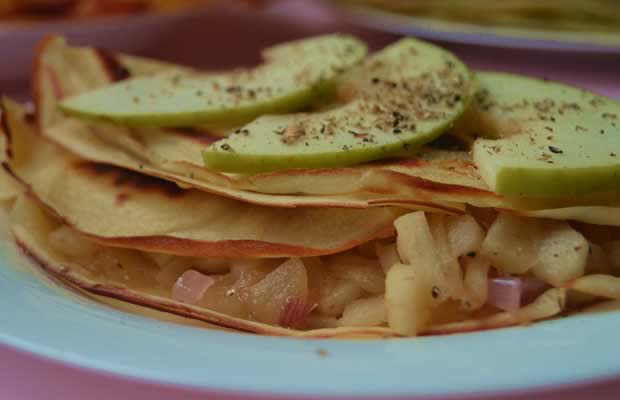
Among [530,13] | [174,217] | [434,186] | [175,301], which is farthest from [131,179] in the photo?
[530,13]

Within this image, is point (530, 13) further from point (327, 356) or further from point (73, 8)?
point (327, 356)

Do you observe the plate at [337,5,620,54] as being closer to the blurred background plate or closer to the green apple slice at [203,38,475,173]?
the blurred background plate

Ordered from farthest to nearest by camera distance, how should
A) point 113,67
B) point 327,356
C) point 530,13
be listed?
point 530,13
point 113,67
point 327,356

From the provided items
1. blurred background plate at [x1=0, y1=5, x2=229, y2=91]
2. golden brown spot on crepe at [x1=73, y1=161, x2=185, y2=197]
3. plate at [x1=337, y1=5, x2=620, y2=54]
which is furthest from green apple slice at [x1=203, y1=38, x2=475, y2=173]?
blurred background plate at [x1=0, y1=5, x2=229, y2=91]

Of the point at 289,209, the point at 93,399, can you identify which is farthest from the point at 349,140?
the point at 93,399

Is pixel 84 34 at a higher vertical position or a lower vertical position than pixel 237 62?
higher
